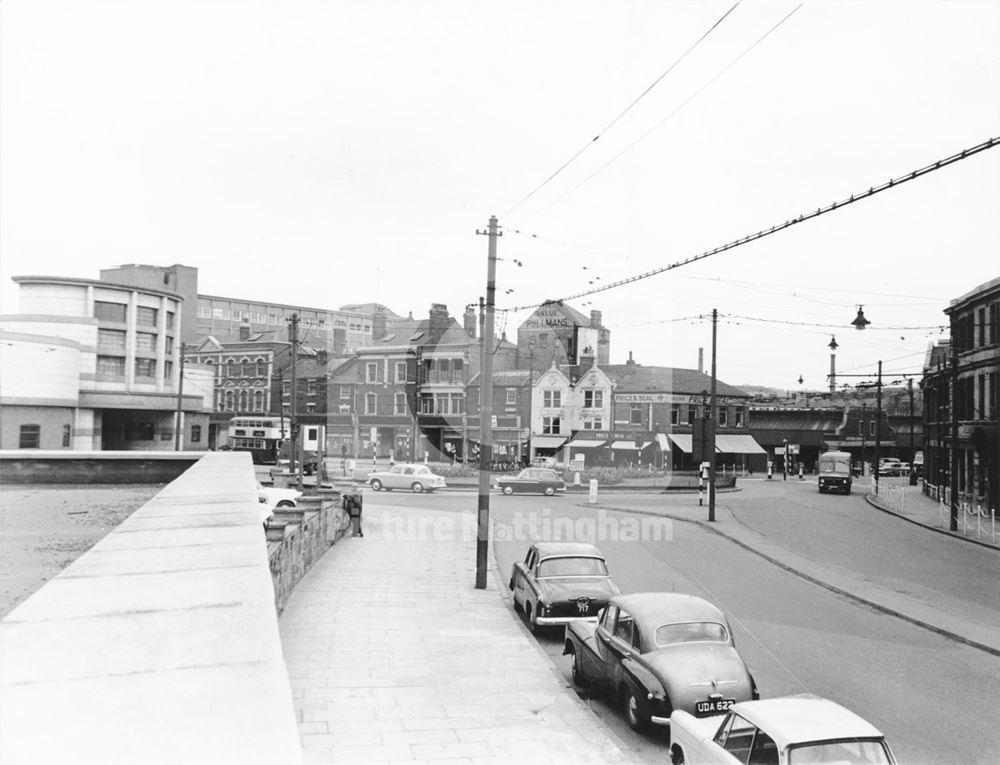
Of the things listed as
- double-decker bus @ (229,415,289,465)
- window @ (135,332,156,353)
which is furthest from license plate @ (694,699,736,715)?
double-decker bus @ (229,415,289,465)

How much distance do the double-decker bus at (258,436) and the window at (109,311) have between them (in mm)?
19030

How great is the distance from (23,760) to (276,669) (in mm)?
1239

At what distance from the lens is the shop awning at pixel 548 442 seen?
203 ft

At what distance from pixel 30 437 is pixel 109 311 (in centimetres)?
864

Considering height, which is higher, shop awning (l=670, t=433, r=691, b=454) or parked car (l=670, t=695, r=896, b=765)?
shop awning (l=670, t=433, r=691, b=454)

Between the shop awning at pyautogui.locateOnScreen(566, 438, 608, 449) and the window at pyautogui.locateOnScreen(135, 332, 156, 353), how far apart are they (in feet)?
100

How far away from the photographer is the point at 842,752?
6.31 meters

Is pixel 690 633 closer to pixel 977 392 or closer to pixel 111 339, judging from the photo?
pixel 977 392

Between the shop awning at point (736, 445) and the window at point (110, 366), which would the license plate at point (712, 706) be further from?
the shop awning at point (736, 445)

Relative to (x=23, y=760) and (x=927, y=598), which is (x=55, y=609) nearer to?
(x=23, y=760)

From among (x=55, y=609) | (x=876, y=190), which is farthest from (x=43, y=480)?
(x=876, y=190)

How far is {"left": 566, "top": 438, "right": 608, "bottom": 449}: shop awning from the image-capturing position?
6116 cm

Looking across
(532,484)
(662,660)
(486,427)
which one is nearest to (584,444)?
(532,484)

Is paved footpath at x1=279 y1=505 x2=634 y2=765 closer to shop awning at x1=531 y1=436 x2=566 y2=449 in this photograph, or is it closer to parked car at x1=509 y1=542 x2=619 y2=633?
parked car at x1=509 y1=542 x2=619 y2=633
